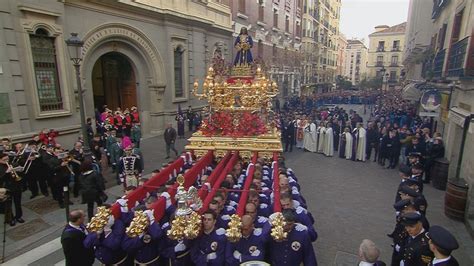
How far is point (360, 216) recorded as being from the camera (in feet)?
24.6

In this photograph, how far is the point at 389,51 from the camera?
5978 centimetres

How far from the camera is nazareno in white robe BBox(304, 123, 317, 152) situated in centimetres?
1433

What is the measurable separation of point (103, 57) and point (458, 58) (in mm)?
16260

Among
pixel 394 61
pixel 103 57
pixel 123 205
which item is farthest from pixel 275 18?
pixel 394 61

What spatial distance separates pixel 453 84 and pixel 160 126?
14305mm

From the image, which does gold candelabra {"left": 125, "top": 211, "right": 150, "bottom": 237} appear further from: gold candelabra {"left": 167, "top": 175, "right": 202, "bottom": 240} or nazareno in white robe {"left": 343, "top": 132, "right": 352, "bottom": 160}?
nazareno in white robe {"left": 343, "top": 132, "right": 352, "bottom": 160}

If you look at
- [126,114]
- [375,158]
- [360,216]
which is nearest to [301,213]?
[360,216]

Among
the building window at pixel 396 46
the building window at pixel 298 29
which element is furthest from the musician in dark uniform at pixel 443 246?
the building window at pixel 396 46

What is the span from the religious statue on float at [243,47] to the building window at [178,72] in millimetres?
8486

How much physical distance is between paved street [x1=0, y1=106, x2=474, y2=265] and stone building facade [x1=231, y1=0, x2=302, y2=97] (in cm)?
1507

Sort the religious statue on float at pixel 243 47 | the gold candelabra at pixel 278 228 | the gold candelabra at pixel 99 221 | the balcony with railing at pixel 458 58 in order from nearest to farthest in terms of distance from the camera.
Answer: the gold candelabra at pixel 278 228 < the gold candelabra at pixel 99 221 < the balcony with railing at pixel 458 58 < the religious statue on float at pixel 243 47

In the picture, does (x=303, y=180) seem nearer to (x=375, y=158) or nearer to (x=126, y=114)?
(x=375, y=158)

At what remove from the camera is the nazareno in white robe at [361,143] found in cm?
1266

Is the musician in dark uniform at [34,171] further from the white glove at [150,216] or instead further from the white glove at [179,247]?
the white glove at [179,247]
